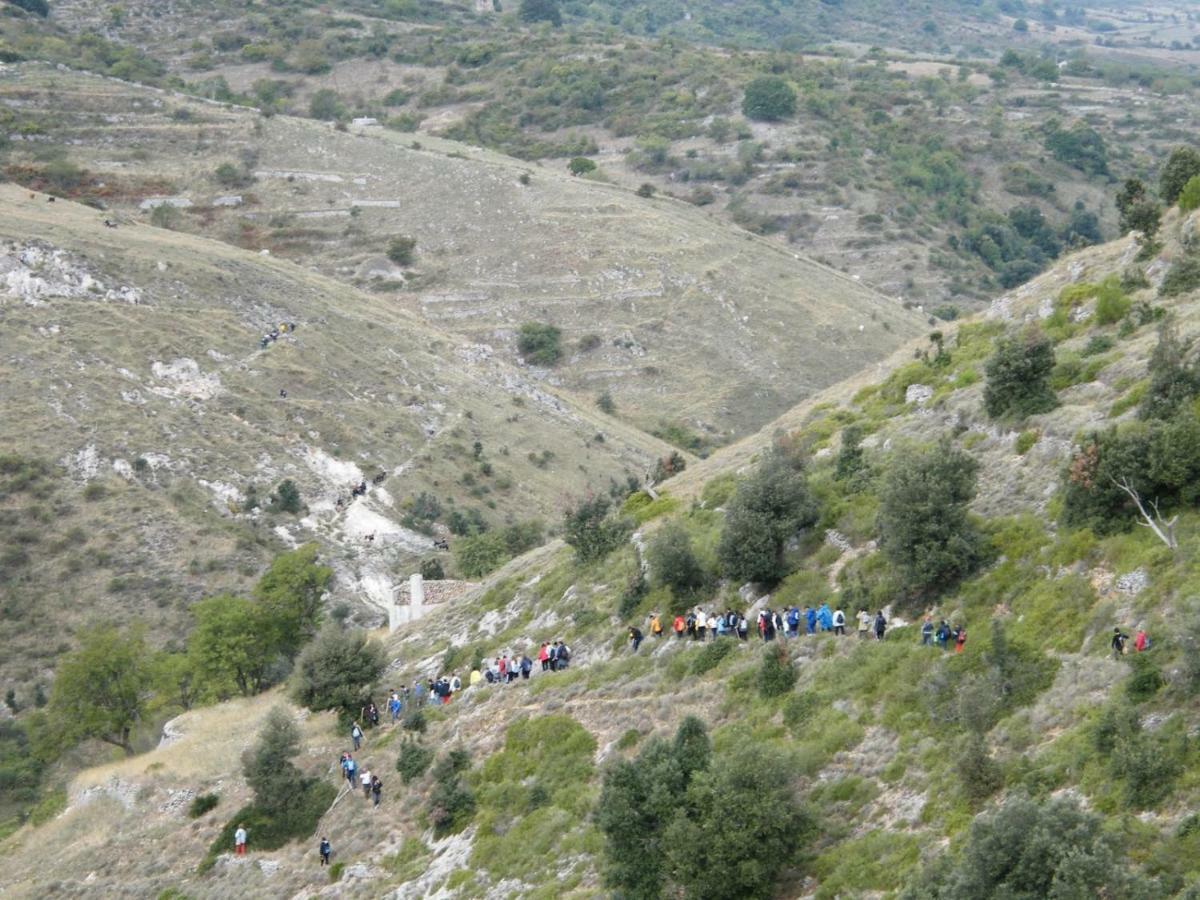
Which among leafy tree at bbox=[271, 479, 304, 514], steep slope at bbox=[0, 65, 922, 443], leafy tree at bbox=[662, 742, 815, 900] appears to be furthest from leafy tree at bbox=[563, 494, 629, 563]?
steep slope at bbox=[0, 65, 922, 443]

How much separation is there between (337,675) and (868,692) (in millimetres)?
14997

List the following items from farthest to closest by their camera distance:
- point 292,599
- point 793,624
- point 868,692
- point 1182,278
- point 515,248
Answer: point 515,248 < point 292,599 < point 1182,278 < point 793,624 < point 868,692

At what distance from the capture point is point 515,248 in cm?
9906

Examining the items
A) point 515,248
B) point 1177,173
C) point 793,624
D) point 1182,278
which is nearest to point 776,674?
point 793,624

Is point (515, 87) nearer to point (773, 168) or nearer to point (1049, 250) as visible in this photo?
point (773, 168)

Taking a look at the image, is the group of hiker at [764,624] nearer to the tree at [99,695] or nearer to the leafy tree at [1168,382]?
the leafy tree at [1168,382]

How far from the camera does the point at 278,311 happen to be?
79.4 m

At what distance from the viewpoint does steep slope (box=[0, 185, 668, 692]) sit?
5897 cm

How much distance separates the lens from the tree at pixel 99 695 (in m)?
42.8

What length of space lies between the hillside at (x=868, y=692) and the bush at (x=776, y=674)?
0.10m

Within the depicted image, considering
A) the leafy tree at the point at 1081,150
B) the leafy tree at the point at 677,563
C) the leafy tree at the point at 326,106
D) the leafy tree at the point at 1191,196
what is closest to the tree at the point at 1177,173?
the leafy tree at the point at 1191,196

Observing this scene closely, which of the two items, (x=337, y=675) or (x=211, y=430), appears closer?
(x=337, y=675)

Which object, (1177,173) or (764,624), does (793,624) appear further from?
(1177,173)

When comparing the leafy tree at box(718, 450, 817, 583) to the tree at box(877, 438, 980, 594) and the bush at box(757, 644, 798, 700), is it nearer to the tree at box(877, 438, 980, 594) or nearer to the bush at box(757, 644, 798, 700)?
the tree at box(877, 438, 980, 594)
